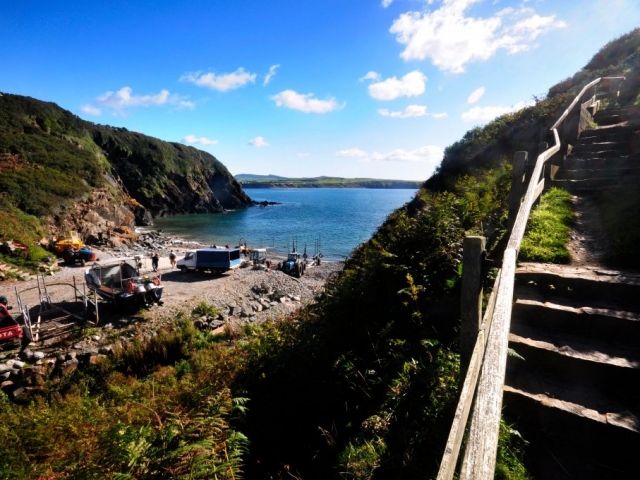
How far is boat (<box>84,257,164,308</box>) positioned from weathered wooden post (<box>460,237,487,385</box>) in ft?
52.4

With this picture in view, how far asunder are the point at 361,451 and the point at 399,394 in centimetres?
73

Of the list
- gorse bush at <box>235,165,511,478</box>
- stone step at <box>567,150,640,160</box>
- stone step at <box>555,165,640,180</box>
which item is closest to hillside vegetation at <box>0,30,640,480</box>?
gorse bush at <box>235,165,511,478</box>

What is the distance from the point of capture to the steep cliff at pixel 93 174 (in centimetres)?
3722

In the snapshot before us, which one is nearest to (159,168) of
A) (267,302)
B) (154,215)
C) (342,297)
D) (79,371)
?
(154,215)

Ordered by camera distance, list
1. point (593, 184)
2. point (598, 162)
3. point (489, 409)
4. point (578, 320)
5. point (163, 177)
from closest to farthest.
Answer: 1. point (489, 409)
2. point (578, 320)
3. point (593, 184)
4. point (598, 162)
5. point (163, 177)

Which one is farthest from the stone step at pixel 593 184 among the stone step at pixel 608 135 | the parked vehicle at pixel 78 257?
the parked vehicle at pixel 78 257

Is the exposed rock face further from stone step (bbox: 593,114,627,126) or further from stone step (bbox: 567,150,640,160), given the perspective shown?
stone step (bbox: 567,150,640,160)

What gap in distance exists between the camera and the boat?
15.2 meters

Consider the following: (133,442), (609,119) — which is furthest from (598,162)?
(133,442)

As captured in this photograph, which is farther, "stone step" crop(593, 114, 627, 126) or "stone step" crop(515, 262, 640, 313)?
"stone step" crop(593, 114, 627, 126)

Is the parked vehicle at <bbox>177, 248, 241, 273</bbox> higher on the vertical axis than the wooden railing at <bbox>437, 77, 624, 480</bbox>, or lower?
lower

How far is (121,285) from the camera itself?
16.0 m

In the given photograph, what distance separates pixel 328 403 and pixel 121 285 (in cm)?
1545

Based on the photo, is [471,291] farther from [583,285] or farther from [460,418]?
[583,285]
